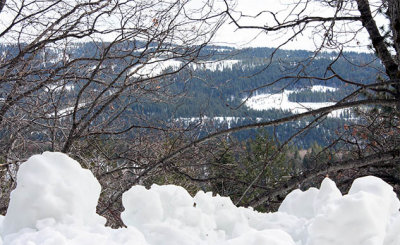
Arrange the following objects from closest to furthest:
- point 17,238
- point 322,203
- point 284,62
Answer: point 17,238 < point 322,203 < point 284,62

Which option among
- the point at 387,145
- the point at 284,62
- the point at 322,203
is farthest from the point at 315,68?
the point at 322,203

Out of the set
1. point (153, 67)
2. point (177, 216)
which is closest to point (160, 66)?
point (153, 67)

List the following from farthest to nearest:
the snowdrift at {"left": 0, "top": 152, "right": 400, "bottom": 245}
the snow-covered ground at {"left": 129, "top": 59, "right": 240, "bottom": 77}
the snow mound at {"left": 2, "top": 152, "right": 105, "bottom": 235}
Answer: the snow-covered ground at {"left": 129, "top": 59, "right": 240, "bottom": 77}, the snow mound at {"left": 2, "top": 152, "right": 105, "bottom": 235}, the snowdrift at {"left": 0, "top": 152, "right": 400, "bottom": 245}

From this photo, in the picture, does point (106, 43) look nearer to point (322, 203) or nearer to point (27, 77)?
point (27, 77)

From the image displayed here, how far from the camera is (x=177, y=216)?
1251 mm

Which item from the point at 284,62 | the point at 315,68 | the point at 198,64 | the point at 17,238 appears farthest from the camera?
the point at 198,64

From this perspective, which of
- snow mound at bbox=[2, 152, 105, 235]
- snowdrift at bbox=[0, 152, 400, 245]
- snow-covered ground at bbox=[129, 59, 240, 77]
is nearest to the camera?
snowdrift at bbox=[0, 152, 400, 245]

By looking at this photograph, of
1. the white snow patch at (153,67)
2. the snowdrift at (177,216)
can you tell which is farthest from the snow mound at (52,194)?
the white snow patch at (153,67)

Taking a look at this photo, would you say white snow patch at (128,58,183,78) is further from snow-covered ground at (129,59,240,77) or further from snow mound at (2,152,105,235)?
snow mound at (2,152,105,235)

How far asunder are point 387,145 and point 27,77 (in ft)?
16.0

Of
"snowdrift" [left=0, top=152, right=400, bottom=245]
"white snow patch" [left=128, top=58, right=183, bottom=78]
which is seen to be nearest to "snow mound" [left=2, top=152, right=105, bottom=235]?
"snowdrift" [left=0, top=152, right=400, bottom=245]

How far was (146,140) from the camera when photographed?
5.66m

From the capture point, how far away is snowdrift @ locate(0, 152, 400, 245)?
930 millimetres

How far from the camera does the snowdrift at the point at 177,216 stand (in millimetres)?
930
